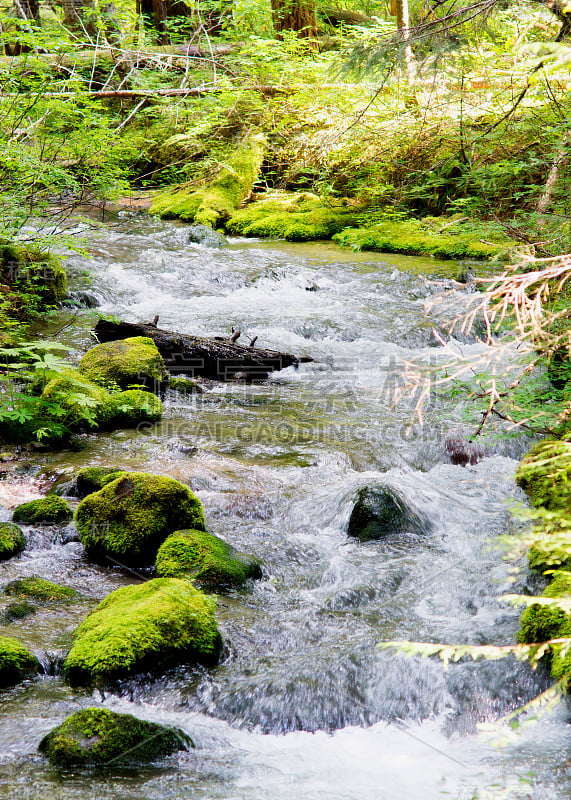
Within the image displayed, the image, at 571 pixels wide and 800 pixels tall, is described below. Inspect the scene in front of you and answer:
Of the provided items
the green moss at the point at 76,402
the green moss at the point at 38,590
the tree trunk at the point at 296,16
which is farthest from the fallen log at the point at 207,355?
the tree trunk at the point at 296,16

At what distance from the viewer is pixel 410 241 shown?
14.1 metres

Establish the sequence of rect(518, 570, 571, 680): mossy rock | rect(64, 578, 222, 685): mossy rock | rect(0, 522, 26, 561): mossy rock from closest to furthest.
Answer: rect(518, 570, 571, 680): mossy rock
rect(64, 578, 222, 685): mossy rock
rect(0, 522, 26, 561): mossy rock

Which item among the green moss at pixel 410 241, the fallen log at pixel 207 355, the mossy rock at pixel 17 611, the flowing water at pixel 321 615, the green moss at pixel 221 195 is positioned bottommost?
the flowing water at pixel 321 615

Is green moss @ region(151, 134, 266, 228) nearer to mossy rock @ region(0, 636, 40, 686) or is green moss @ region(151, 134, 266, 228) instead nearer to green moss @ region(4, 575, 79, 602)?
green moss @ region(4, 575, 79, 602)

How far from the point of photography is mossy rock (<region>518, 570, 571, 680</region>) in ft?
10.8

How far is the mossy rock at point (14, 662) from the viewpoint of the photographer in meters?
3.34

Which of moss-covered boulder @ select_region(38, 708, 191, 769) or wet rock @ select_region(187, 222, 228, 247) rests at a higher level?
wet rock @ select_region(187, 222, 228, 247)

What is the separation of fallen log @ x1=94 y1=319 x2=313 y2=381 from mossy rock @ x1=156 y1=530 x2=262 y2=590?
401 cm

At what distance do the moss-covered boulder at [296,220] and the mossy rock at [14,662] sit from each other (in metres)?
13.3

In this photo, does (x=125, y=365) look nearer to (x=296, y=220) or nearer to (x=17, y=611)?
(x=17, y=611)

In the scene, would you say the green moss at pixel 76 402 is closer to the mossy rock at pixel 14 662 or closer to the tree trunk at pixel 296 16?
the mossy rock at pixel 14 662

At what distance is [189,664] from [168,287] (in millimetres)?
8979

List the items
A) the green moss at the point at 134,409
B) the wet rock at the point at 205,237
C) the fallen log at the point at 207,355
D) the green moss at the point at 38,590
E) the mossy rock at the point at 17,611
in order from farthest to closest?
the wet rock at the point at 205,237 → the fallen log at the point at 207,355 → the green moss at the point at 134,409 → the green moss at the point at 38,590 → the mossy rock at the point at 17,611

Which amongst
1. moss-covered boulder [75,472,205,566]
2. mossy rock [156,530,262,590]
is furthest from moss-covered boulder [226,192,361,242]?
mossy rock [156,530,262,590]
